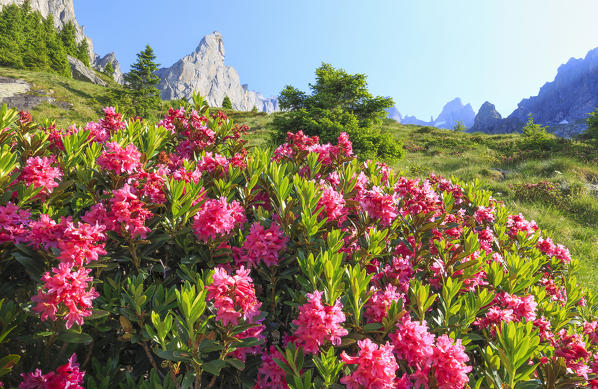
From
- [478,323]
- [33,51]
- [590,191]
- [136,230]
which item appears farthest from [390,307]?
[33,51]

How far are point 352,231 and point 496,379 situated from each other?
1316 mm

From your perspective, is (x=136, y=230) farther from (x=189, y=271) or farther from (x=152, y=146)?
(x=152, y=146)

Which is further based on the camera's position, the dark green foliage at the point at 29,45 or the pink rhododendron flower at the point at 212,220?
the dark green foliage at the point at 29,45

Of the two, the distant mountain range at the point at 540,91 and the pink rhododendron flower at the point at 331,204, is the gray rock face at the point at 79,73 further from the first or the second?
the distant mountain range at the point at 540,91

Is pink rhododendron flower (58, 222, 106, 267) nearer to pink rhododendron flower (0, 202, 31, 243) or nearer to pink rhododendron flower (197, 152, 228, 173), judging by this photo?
pink rhododendron flower (0, 202, 31, 243)

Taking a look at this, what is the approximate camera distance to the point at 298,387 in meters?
1.37

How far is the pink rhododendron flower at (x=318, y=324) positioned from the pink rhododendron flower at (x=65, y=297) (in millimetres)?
1122

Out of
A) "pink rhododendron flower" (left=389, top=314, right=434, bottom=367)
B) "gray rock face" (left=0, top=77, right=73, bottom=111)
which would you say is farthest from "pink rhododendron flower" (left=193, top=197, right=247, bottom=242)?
"gray rock face" (left=0, top=77, right=73, bottom=111)

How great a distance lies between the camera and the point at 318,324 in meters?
1.50

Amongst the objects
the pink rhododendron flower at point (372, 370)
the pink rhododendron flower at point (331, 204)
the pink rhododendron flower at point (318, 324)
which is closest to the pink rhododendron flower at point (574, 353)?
the pink rhododendron flower at point (372, 370)

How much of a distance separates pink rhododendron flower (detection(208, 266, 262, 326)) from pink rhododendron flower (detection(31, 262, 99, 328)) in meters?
0.65

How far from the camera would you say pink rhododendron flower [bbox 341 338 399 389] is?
4.37ft

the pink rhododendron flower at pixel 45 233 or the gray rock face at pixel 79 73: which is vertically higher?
the gray rock face at pixel 79 73

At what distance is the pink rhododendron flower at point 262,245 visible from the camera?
198 centimetres
